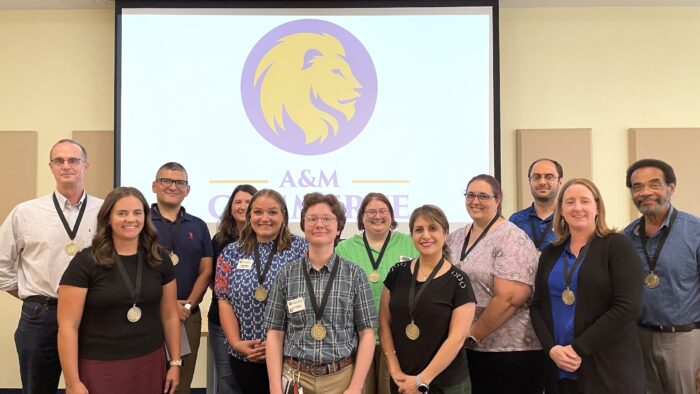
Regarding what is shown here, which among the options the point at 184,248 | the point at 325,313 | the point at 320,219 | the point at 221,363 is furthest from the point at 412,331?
the point at 184,248

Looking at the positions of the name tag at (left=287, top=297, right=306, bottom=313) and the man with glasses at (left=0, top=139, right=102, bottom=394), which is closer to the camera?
the name tag at (left=287, top=297, right=306, bottom=313)

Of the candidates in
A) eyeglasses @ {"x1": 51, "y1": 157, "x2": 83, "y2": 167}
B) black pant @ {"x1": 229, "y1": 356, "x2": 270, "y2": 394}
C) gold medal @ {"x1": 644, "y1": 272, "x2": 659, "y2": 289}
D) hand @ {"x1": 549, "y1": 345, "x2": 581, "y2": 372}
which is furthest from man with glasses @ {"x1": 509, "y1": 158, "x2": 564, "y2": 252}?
eyeglasses @ {"x1": 51, "y1": 157, "x2": 83, "y2": 167}

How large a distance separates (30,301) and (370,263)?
1.95 meters

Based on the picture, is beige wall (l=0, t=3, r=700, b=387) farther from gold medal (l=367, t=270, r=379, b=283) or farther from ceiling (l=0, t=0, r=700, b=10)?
gold medal (l=367, t=270, r=379, b=283)

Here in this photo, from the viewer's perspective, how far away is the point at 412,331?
241 centimetres

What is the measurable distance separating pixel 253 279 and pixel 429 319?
0.93 metres

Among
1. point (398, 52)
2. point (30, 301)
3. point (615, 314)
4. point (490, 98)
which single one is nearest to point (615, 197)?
point (490, 98)

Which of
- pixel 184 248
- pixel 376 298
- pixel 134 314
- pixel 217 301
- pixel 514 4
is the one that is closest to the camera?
pixel 134 314

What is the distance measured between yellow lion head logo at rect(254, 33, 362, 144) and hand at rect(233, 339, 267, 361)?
8.67ft

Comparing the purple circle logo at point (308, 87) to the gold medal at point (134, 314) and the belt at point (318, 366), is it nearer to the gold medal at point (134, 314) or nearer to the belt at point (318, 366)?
the gold medal at point (134, 314)

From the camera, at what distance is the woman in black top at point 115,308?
2422 mm

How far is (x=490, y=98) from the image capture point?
500 cm

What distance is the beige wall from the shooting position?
517cm

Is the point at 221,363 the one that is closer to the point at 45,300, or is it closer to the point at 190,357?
the point at 190,357
